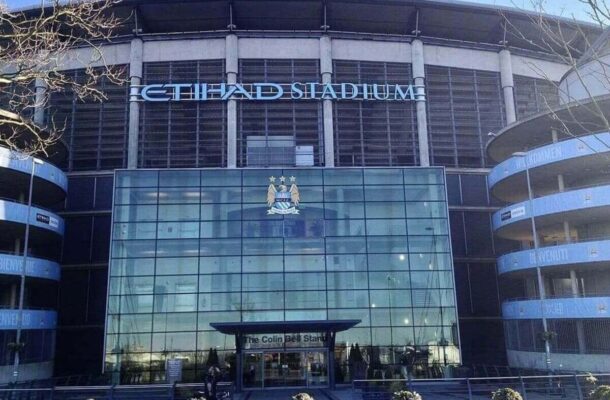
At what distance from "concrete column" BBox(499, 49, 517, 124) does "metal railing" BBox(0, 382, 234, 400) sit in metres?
33.7

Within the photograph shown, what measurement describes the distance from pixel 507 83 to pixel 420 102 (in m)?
8.06

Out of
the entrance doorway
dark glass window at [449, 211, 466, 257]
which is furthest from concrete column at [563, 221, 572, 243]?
the entrance doorway

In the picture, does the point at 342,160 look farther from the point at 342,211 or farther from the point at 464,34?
the point at 464,34

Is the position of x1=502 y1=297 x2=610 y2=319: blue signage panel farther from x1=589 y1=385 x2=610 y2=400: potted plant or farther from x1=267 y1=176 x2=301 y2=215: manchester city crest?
x1=589 y1=385 x2=610 y2=400: potted plant

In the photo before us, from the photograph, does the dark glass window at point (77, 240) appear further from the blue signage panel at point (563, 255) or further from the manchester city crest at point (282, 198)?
the blue signage panel at point (563, 255)

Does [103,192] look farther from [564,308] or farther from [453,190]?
[564,308]

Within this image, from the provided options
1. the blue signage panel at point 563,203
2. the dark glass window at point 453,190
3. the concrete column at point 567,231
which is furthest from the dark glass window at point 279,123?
the concrete column at point 567,231

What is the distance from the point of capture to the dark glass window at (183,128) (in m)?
46.7

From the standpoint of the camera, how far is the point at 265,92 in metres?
47.5

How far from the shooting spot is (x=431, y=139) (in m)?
48.1


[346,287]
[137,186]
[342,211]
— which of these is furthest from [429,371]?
[137,186]

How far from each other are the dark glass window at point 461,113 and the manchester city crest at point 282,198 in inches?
559

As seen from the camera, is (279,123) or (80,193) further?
(279,123)

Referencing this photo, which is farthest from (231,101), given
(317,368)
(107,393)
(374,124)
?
(107,393)
